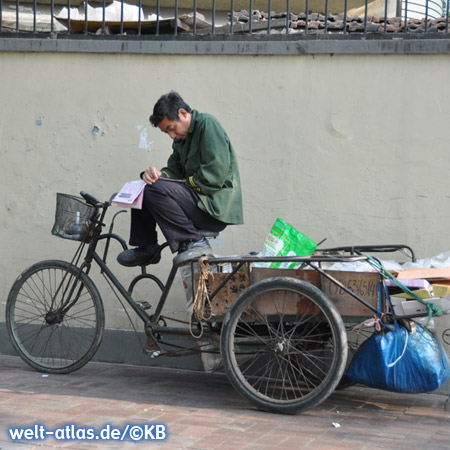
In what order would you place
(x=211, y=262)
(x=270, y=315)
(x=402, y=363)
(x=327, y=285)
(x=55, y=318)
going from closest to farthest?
1. (x=402, y=363)
2. (x=327, y=285)
3. (x=270, y=315)
4. (x=211, y=262)
5. (x=55, y=318)

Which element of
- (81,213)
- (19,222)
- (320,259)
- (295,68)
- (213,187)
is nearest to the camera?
(320,259)

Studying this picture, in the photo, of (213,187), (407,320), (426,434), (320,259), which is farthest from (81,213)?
(426,434)

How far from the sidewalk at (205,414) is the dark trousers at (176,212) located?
1012mm

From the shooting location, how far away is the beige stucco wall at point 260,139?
5.29 meters

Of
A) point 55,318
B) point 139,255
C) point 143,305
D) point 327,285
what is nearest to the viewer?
point 327,285

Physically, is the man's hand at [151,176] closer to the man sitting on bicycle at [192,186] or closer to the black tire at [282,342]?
the man sitting on bicycle at [192,186]

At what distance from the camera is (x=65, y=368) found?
5.23m

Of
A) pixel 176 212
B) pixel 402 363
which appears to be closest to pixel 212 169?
pixel 176 212

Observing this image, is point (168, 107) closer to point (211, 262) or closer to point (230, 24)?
point (211, 262)

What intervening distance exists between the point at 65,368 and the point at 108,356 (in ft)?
2.20

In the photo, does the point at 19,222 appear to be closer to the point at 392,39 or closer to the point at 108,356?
the point at 108,356

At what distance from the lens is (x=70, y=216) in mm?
5020

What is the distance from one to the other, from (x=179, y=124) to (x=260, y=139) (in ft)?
3.28

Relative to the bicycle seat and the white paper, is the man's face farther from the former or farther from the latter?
the bicycle seat
